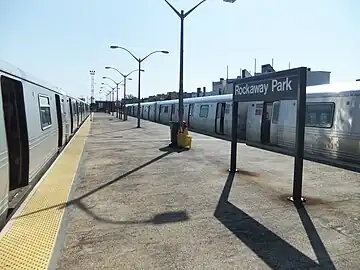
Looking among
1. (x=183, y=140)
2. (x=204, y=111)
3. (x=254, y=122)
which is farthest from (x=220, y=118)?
(x=183, y=140)

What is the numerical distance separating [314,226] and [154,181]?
4108 millimetres

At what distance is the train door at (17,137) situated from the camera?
7121mm

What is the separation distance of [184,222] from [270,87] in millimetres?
3753

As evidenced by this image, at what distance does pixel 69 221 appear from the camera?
5547 millimetres

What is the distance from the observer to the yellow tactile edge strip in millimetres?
4094

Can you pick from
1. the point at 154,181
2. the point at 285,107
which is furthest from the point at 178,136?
the point at 154,181

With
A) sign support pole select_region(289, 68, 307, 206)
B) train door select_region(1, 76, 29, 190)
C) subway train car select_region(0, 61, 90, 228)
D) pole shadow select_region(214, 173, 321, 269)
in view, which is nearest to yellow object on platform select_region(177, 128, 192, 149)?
subway train car select_region(0, 61, 90, 228)

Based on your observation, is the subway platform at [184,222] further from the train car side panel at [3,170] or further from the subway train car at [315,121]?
the subway train car at [315,121]

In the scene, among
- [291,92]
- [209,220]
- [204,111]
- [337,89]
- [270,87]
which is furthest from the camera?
[204,111]

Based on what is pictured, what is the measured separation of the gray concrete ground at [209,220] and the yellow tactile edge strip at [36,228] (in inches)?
8.9

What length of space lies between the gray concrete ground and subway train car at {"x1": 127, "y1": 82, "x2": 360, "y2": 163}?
7.38ft

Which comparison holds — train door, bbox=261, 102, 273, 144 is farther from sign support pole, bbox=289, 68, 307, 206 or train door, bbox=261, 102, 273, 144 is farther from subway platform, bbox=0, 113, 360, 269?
sign support pole, bbox=289, 68, 307, 206

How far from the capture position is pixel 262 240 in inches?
189

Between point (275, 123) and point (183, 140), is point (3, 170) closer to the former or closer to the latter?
point (183, 140)
